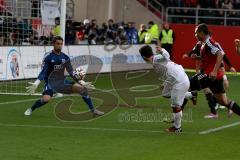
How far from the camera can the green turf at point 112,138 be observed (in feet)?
39.7

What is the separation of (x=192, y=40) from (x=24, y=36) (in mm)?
15872

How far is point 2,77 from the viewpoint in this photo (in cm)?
2509

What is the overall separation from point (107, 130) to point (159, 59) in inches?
71.0

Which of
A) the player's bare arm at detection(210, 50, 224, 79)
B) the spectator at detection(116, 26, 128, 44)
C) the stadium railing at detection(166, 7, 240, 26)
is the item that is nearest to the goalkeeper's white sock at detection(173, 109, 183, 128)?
the player's bare arm at detection(210, 50, 224, 79)

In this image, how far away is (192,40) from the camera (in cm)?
4075

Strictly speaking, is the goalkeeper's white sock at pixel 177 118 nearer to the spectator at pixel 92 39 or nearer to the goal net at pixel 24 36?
the goal net at pixel 24 36

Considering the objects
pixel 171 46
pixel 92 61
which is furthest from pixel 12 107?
pixel 171 46

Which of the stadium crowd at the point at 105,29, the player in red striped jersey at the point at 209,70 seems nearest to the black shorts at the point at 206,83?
the player in red striped jersey at the point at 209,70

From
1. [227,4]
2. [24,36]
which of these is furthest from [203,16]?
[24,36]

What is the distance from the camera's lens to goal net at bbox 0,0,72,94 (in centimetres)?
2544

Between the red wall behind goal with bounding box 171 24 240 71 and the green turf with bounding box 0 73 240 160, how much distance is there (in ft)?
68.8

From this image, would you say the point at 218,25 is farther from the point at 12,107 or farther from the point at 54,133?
the point at 54,133

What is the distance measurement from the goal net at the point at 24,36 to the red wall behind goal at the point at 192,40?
1480 centimetres

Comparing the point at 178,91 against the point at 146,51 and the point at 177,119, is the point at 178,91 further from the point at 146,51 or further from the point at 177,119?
the point at 146,51
